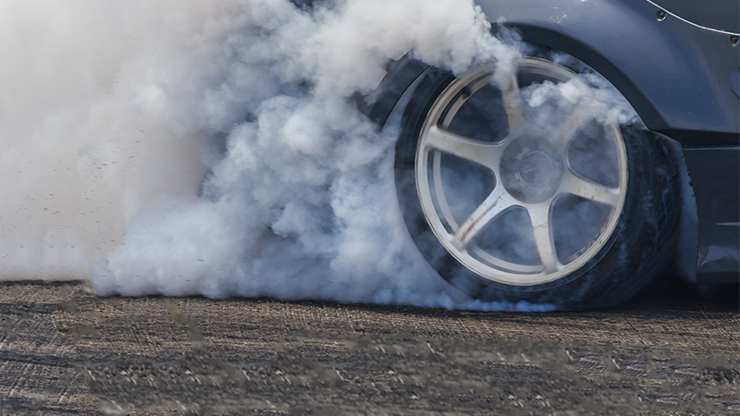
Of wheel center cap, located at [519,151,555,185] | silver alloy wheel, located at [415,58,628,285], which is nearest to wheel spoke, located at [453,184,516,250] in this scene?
silver alloy wheel, located at [415,58,628,285]

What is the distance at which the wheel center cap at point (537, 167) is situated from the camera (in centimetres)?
201

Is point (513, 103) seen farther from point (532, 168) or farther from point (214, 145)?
point (214, 145)

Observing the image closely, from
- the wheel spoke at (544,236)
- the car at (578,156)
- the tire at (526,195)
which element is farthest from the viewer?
the wheel spoke at (544,236)

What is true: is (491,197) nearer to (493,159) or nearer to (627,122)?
(493,159)

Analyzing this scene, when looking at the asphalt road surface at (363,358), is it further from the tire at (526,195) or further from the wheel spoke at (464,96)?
the wheel spoke at (464,96)

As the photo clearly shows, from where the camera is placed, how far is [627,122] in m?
1.82

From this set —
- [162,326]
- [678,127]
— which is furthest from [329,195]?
[678,127]

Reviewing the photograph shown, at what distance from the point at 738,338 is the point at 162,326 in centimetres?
196

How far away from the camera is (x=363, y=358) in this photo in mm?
1673

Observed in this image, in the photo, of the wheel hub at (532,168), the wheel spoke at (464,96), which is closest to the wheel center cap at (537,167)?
the wheel hub at (532,168)

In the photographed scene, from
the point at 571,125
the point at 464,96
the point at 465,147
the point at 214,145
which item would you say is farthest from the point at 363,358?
the point at 214,145

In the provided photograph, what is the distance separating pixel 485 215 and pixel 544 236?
229 millimetres

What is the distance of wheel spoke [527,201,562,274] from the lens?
1.99m

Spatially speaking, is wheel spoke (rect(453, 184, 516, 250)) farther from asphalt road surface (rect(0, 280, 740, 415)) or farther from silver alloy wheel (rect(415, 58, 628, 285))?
asphalt road surface (rect(0, 280, 740, 415))
